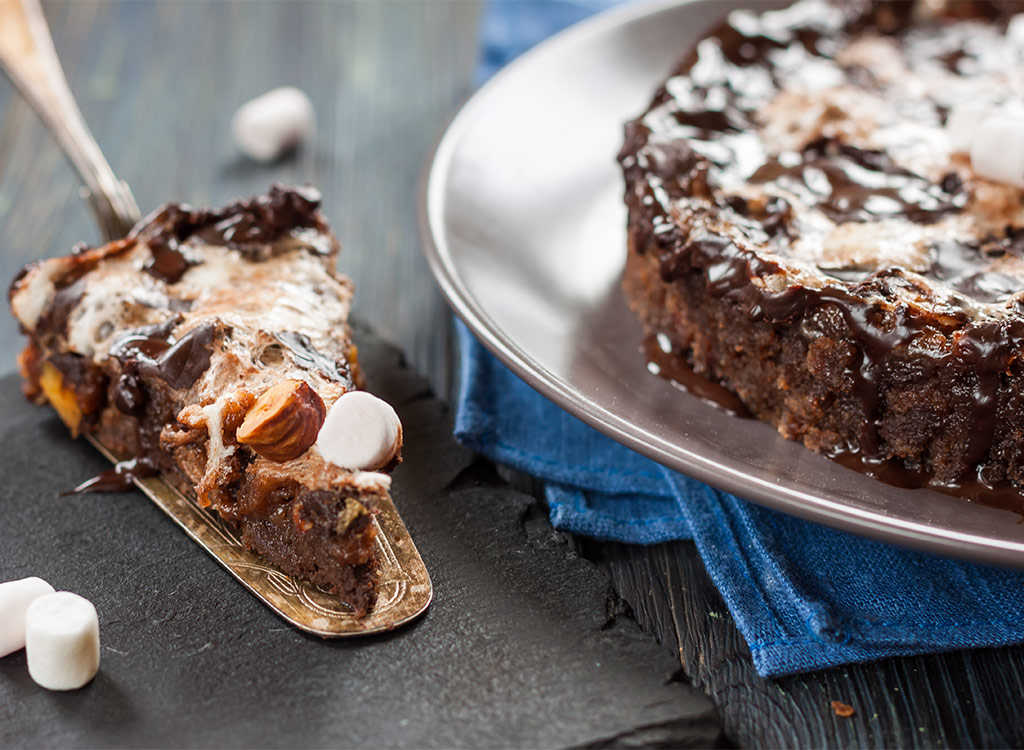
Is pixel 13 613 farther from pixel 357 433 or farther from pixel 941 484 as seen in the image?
pixel 941 484

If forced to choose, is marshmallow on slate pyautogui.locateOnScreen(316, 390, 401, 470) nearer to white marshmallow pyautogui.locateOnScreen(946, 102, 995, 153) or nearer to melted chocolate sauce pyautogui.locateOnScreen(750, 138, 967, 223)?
melted chocolate sauce pyautogui.locateOnScreen(750, 138, 967, 223)

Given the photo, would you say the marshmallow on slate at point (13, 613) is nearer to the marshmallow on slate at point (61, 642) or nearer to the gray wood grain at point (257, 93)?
the marshmallow on slate at point (61, 642)

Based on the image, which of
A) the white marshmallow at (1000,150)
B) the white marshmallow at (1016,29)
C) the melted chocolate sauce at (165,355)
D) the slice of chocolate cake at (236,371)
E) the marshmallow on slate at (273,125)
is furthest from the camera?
the marshmallow on slate at (273,125)

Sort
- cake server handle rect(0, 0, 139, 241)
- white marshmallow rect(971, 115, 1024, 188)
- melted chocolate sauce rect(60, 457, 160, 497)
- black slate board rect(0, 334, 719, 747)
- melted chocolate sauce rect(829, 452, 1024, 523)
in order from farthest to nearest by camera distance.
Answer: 1. cake server handle rect(0, 0, 139, 241)
2. white marshmallow rect(971, 115, 1024, 188)
3. melted chocolate sauce rect(60, 457, 160, 497)
4. melted chocolate sauce rect(829, 452, 1024, 523)
5. black slate board rect(0, 334, 719, 747)

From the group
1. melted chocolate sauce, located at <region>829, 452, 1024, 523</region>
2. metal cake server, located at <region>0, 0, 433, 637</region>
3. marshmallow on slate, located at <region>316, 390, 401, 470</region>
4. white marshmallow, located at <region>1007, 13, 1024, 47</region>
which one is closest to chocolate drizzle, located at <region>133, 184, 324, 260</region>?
metal cake server, located at <region>0, 0, 433, 637</region>

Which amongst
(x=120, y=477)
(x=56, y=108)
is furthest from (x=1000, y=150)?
(x=56, y=108)

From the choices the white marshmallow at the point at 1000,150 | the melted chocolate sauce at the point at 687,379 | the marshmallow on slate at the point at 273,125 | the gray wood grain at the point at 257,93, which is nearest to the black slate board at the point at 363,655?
the melted chocolate sauce at the point at 687,379
